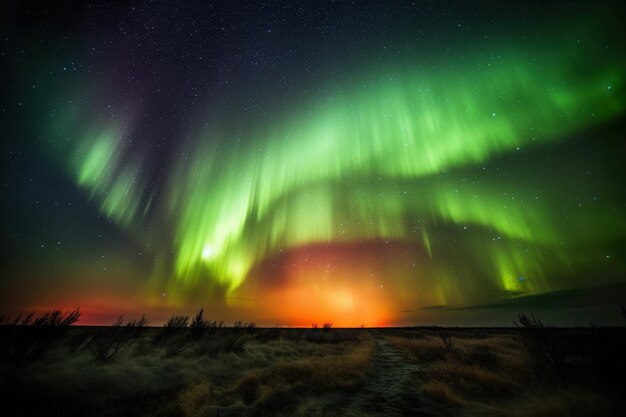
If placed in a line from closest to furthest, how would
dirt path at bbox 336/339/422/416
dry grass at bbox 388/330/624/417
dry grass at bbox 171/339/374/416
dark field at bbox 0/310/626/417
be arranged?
dry grass at bbox 388/330/624/417 < dark field at bbox 0/310/626/417 < dirt path at bbox 336/339/422/416 < dry grass at bbox 171/339/374/416

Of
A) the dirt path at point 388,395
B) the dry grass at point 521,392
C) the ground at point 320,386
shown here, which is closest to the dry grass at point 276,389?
the ground at point 320,386

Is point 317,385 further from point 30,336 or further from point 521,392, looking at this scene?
point 30,336

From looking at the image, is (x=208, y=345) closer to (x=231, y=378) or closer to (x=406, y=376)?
(x=231, y=378)

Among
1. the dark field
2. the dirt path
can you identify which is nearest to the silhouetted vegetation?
the dark field

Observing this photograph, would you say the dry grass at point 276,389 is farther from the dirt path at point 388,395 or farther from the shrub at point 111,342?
the shrub at point 111,342

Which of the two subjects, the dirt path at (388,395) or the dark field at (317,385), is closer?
the dark field at (317,385)

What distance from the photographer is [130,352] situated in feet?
64.5

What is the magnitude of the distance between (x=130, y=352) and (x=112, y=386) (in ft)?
25.9

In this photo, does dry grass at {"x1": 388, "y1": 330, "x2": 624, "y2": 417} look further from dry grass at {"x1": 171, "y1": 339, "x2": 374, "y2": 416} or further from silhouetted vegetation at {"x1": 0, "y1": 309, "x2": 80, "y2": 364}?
silhouetted vegetation at {"x1": 0, "y1": 309, "x2": 80, "y2": 364}

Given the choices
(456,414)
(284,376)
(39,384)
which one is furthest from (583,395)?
(39,384)

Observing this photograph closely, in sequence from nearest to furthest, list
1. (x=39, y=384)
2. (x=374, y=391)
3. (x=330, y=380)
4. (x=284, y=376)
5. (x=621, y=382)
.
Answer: (x=621, y=382) → (x=39, y=384) → (x=374, y=391) → (x=330, y=380) → (x=284, y=376)

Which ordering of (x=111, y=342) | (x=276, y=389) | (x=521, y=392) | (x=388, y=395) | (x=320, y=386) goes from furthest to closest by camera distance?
(x=111, y=342)
(x=320, y=386)
(x=276, y=389)
(x=388, y=395)
(x=521, y=392)

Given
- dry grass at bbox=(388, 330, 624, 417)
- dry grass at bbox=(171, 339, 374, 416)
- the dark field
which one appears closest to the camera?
dry grass at bbox=(388, 330, 624, 417)

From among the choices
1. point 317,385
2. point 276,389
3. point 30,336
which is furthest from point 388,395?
point 30,336
